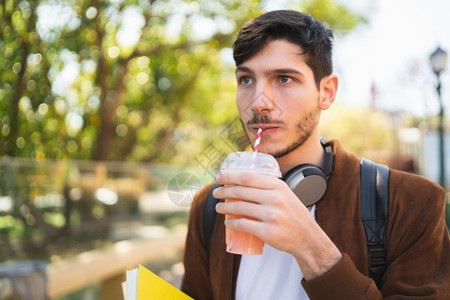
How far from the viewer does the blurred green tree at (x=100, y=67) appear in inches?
244

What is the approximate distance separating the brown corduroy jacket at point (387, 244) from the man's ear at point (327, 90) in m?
0.20

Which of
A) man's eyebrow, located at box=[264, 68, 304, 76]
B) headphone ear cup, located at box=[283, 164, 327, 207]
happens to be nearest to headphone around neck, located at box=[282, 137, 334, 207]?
headphone ear cup, located at box=[283, 164, 327, 207]

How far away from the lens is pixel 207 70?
11.9 meters

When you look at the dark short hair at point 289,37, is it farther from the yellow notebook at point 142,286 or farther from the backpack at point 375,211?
the yellow notebook at point 142,286

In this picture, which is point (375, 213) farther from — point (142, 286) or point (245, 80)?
point (142, 286)

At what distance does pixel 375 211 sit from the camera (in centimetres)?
166

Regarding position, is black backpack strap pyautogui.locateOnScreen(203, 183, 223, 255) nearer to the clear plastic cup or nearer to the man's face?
the man's face

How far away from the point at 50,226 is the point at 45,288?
2514 millimetres

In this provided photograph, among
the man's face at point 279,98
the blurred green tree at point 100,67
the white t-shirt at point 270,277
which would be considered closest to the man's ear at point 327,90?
the man's face at point 279,98

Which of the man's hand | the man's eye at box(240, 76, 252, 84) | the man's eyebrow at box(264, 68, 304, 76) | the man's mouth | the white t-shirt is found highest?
the man's eyebrow at box(264, 68, 304, 76)

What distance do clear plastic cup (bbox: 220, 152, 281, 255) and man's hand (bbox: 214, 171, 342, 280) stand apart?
57 millimetres

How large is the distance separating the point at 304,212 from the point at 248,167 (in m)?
0.22

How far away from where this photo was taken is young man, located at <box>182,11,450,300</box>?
53.1 inches

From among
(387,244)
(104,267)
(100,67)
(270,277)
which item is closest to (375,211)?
(387,244)
